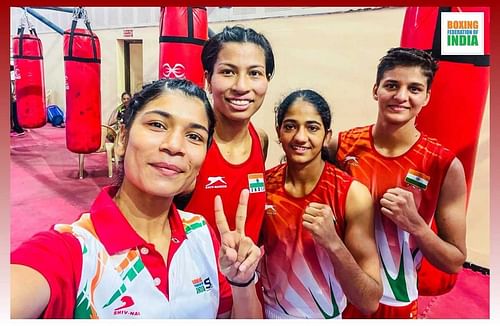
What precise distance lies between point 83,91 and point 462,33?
159cm

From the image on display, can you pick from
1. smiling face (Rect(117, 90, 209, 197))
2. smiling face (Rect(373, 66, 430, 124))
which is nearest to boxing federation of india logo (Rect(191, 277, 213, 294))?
smiling face (Rect(117, 90, 209, 197))

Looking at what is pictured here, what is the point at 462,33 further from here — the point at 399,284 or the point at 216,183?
the point at 216,183

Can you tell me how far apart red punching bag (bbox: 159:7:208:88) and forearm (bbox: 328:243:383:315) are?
88 centimetres

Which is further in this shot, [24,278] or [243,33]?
[243,33]

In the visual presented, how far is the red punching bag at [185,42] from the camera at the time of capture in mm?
2061

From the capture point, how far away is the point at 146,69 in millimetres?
2143

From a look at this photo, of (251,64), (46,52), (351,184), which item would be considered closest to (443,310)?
(351,184)

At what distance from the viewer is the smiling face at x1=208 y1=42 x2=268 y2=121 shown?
204cm

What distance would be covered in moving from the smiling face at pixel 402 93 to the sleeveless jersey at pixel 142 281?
891mm

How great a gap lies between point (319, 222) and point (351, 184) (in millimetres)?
209

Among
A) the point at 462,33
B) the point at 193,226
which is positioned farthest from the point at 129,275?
the point at 462,33

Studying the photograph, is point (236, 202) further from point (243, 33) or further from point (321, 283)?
point (243, 33)

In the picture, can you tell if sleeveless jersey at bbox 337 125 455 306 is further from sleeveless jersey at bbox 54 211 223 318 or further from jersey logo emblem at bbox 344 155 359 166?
sleeveless jersey at bbox 54 211 223 318

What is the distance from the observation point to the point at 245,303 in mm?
2111
